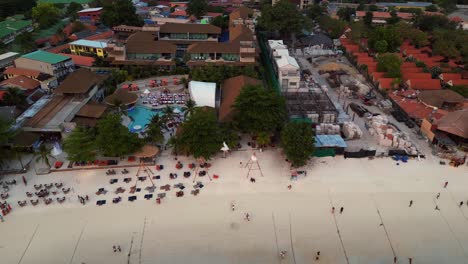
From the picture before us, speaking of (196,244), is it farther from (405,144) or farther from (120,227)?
(405,144)

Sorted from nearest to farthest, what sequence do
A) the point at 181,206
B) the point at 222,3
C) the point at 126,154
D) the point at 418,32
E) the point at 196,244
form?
the point at 196,244 < the point at 181,206 < the point at 126,154 < the point at 418,32 < the point at 222,3

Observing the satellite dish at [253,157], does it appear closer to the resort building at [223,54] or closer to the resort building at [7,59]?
the resort building at [223,54]

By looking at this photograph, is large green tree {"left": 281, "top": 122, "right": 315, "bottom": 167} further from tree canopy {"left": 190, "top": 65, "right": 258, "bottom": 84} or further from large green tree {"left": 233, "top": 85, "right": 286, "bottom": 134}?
tree canopy {"left": 190, "top": 65, "right": 258, "bottom": 84}

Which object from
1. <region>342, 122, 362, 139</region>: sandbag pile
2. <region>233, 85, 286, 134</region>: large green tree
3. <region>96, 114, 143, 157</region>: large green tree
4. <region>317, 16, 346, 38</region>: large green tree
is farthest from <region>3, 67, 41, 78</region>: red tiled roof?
<region>317, 16, 346, 38</region>: large green tree

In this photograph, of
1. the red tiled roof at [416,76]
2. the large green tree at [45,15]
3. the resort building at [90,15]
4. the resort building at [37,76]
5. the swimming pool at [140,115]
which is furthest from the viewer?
the resort building at [90,15]

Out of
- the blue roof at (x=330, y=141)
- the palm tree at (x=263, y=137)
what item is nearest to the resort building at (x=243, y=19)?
the blue roof at (x=330, y=141)

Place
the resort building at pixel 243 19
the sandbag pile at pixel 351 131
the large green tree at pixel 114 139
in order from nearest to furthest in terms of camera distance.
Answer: the large green tree at pixel 114 139, the sandbag pile at pixel 351 131, the resort building at pixel 243 19

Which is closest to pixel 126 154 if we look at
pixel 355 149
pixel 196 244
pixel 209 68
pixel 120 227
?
pixel 120 227
